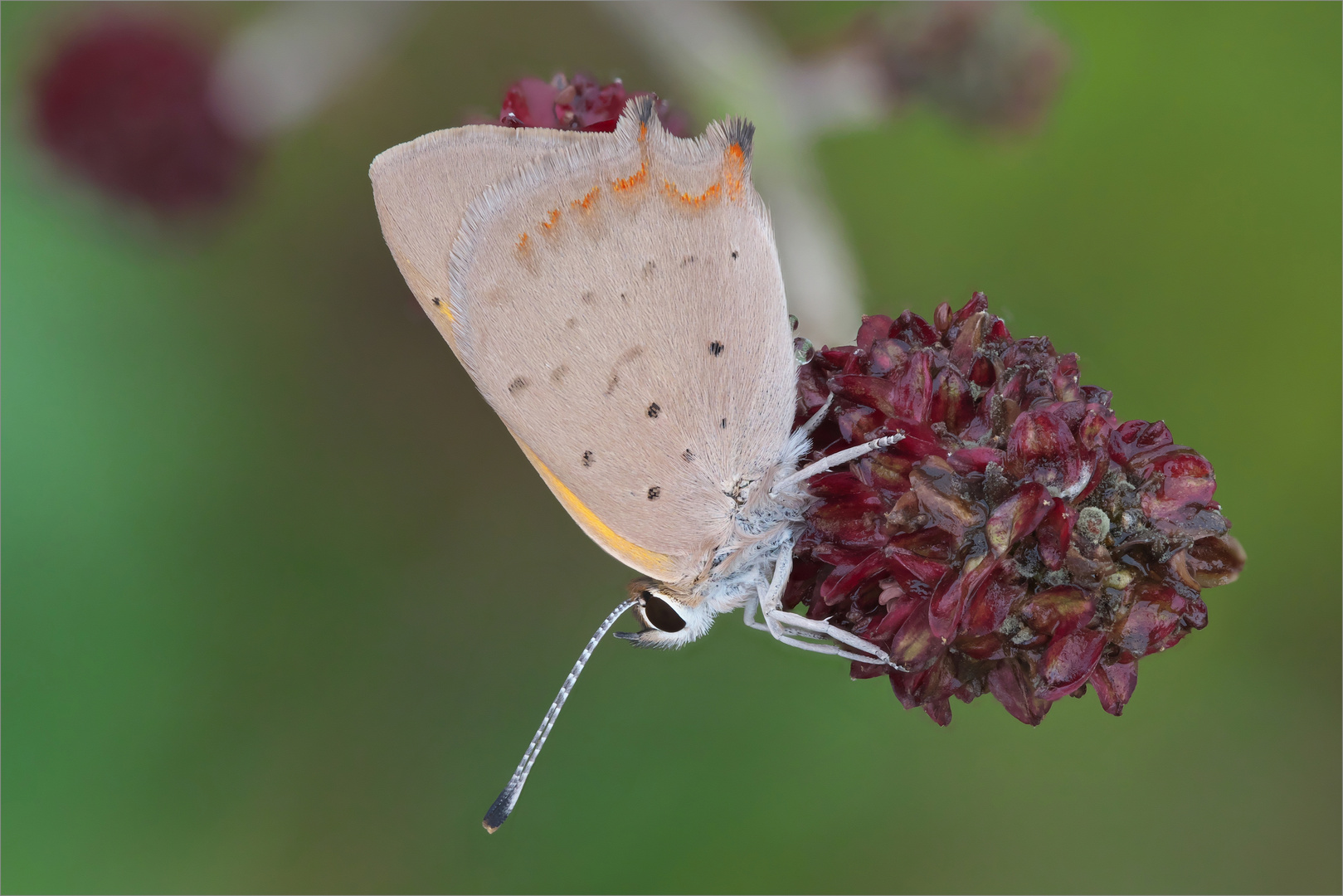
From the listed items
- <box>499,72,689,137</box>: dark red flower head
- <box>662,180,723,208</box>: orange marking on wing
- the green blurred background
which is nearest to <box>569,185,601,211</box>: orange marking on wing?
<box>662,180,723,208</box>: orange marking on wing

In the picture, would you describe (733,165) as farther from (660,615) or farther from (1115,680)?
(1115,680)

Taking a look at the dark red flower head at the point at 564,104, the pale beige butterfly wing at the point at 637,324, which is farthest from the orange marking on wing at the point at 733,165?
the dark red flower head at the point at 564,104

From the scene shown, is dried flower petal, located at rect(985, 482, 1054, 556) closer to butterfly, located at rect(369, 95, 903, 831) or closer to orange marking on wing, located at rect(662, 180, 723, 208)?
butterfly, located at rect(369, 95, 903, 831)

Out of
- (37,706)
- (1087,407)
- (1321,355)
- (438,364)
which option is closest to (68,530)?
(37,706)

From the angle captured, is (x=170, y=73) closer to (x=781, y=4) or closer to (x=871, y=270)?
(x=781, y=4)

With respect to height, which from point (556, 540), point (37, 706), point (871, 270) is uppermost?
point (871, 270)
